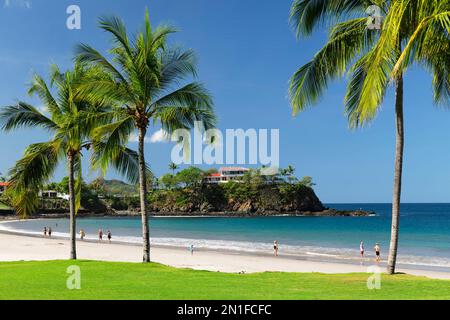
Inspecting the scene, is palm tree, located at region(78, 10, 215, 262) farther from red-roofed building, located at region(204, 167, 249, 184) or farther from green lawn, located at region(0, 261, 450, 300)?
red-roofed building, located at region(204, 167, 249, 184)

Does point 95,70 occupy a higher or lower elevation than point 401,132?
higher

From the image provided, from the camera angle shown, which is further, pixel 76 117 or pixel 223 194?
pixel 223 194

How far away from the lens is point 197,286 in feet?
32.4

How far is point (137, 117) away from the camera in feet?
52.2

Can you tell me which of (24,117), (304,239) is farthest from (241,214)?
(24,117)

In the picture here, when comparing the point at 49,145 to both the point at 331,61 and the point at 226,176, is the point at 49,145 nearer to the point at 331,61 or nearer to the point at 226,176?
the point at 331,61

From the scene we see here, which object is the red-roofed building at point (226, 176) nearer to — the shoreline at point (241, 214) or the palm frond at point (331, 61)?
the shoreline at point (241, 214)

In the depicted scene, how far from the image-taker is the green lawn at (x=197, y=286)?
28.6 feet

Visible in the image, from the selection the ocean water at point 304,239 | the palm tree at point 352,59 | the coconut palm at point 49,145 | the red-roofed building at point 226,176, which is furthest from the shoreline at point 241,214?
the palm tree at point 352,59

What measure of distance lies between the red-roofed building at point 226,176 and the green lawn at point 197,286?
157 meters
